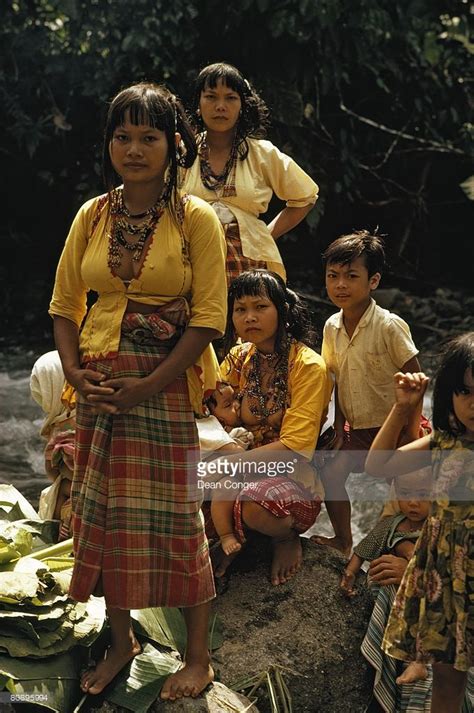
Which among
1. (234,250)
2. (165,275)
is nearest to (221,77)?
(234,250)

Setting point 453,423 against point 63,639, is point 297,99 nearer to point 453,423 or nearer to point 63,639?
point 453,423

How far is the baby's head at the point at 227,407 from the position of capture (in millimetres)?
3258

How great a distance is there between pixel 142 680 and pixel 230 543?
538mm

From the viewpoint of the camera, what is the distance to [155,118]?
2445 millimetres

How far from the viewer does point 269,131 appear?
23.3 feet

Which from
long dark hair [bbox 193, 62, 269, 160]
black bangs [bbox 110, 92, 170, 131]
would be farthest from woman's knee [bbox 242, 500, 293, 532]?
long dark hair [bbox 193, 62, 269, 160]

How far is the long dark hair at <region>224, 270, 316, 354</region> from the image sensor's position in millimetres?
3170

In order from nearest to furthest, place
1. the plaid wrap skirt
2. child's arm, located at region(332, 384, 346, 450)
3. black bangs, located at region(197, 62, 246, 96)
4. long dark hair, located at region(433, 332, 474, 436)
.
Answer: long dark hair, located at region(433, 332, 474, 436), the plaid wrap skirt, child's arm, located at region(332, 384, 346, 450), black bangs, located at region(197, 62, 246, 96)

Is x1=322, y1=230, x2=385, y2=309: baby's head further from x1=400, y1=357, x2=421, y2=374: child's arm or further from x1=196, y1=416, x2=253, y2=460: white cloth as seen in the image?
x1=196, y1=416, x2=253, y2=460: white cloth

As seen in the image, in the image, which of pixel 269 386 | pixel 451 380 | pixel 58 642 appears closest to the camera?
pixel 451 380

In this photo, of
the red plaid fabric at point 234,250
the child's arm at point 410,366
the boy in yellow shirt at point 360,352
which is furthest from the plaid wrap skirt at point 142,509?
the red plaid fabric at point 234,250

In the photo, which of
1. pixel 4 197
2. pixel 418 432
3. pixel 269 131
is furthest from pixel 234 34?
pixel 418 432

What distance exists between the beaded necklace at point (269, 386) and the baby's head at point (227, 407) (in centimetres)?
4

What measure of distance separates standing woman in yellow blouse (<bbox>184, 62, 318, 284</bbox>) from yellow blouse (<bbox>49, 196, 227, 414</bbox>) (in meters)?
1.08
